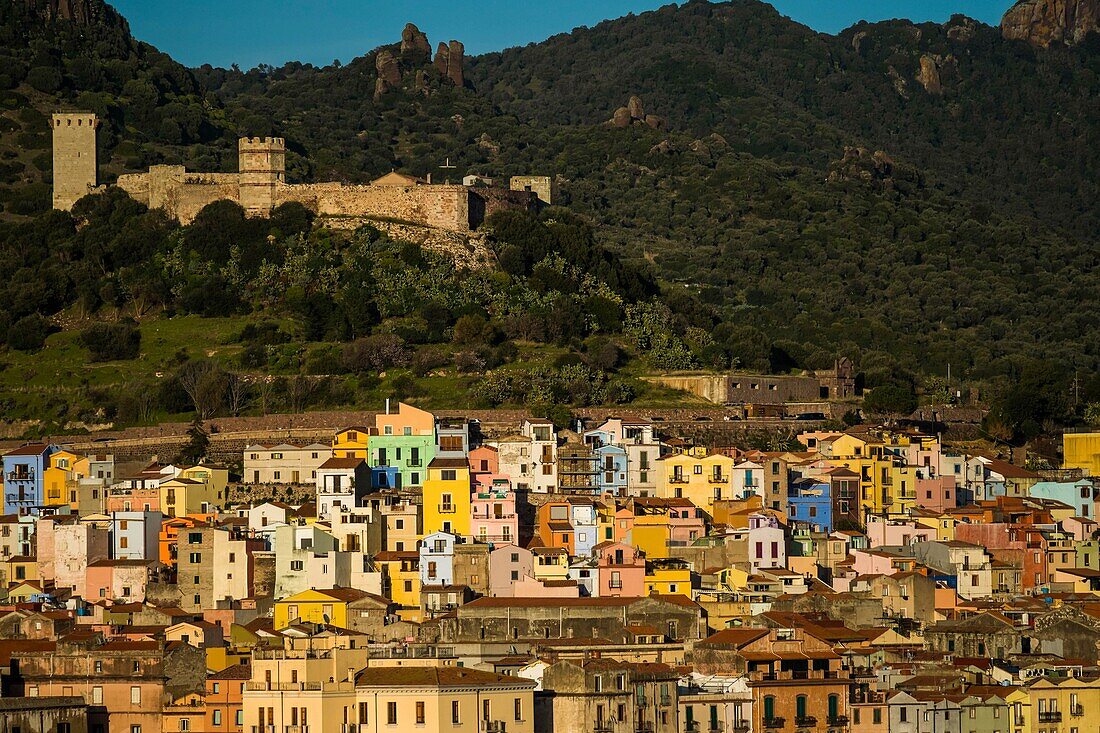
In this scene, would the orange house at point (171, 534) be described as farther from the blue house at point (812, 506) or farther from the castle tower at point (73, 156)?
the castle tower at point (73, 156)

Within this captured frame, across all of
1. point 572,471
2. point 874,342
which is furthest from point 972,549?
point 874,342

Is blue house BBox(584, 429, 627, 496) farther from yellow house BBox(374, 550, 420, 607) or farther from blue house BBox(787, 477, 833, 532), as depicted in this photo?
yellow house BBox(374, 550, 420, 607)

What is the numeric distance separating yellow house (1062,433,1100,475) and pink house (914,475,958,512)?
25.3 ft

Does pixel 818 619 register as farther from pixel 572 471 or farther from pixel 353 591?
pixel 572 471

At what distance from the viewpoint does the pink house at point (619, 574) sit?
51.2 metres

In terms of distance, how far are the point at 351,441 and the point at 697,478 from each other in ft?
30.0

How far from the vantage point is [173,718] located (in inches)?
1672

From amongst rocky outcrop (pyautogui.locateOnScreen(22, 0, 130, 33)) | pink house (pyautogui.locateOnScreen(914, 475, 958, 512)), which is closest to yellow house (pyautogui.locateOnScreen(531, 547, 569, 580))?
pink house (pyautogui.locateOnScreen(914, 475, 958, 512))

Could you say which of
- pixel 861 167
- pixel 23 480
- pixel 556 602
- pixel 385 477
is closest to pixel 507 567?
pixel 556 602

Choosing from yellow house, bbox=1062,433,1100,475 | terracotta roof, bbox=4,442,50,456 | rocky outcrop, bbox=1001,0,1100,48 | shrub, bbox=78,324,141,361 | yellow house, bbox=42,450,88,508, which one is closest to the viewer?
yellow house, bbox=42,450,88,508

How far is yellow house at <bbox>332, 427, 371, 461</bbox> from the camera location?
62.6 meters

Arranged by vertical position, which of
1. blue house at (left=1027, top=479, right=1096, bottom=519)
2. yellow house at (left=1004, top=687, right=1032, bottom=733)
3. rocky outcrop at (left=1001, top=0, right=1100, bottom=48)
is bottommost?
yellow house at (left=1004, top=687, right=1032, bottom=733)

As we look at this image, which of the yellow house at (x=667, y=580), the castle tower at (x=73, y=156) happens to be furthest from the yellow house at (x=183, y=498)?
the castle tower at (x=73, y=156)

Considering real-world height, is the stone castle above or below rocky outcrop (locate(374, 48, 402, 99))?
below
